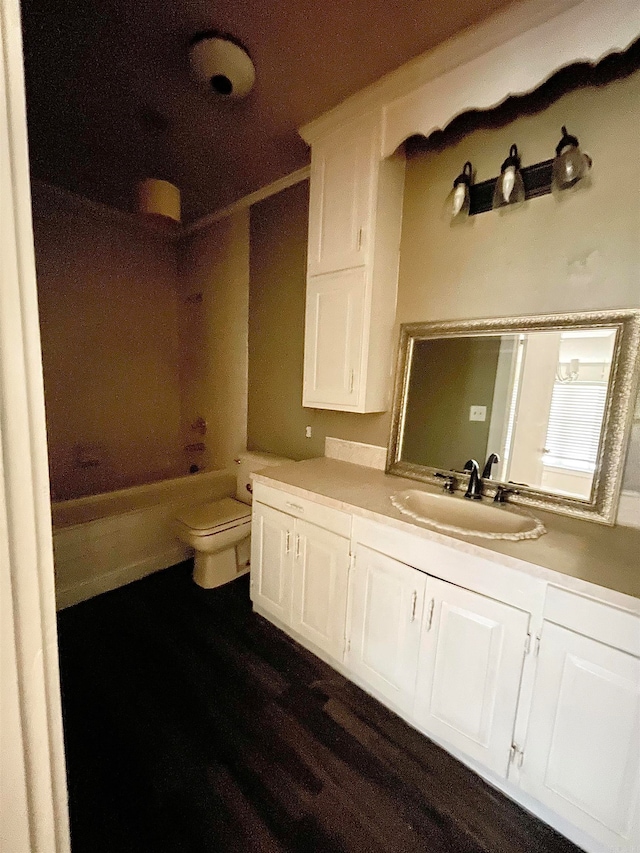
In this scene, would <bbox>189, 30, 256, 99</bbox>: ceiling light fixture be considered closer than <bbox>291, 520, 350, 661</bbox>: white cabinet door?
Yes

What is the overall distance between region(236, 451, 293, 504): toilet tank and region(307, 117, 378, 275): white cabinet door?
1.25 metres

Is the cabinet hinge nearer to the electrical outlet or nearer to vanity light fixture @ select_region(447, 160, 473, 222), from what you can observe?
the electrical outlet

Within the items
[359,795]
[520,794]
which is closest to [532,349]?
[520,794]

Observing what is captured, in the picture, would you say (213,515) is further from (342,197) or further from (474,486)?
(342,197)

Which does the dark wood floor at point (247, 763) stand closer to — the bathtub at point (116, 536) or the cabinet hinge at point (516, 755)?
the cabinet hinge at point (516, 755)

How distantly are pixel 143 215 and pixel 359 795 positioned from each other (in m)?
3.04

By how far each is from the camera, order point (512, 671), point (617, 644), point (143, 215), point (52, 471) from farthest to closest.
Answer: point (52, 471)
point (143, 215)
point (512, 671)
point (617, 644)

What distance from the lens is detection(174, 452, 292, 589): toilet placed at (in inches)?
84.8

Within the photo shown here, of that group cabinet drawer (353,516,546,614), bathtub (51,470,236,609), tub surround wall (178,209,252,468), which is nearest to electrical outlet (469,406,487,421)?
cabinet drawer (353,516,546,614)

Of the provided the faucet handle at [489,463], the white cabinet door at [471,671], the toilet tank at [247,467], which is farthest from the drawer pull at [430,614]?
the toilet tank at [247,467]

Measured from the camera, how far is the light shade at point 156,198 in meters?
2.21

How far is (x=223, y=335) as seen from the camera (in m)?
3.05

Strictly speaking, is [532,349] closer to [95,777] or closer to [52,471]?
[95,777]

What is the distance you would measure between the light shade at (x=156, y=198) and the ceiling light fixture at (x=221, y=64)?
2.47ft
